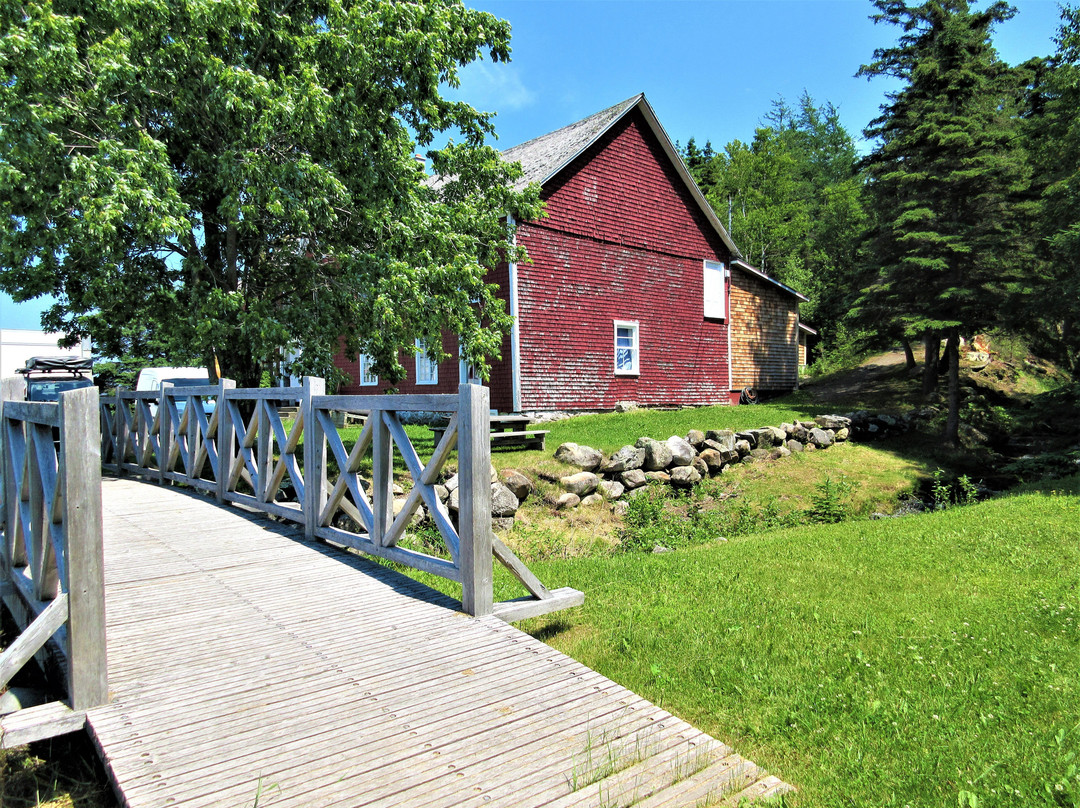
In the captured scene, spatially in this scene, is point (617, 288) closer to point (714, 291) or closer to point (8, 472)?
point (714, 291)

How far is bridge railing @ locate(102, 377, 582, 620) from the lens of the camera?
4.15 metres

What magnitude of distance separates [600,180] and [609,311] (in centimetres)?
331

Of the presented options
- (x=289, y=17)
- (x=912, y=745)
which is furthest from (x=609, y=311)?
(x=912, y=745)

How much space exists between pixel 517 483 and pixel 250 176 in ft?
17.2

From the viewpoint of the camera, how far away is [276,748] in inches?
102

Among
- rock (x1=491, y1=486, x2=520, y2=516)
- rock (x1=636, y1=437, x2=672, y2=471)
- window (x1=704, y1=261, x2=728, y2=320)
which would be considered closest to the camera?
rock (x1=491, y1=486, x2=520, y2=516)

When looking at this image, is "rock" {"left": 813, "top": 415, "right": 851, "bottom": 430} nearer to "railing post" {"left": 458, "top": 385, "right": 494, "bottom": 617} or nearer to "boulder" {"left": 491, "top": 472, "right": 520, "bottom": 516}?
"boulder" {"left": 491, "top": 472, "right": 520, "bottom": 516}

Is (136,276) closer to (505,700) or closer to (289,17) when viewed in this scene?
(289,17)

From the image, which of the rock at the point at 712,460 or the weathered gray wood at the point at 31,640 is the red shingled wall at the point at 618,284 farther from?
the weathered gray wood at the point at 31,640

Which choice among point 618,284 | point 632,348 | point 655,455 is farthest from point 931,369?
point 655,455

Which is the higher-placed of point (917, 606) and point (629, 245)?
point (629, 245)

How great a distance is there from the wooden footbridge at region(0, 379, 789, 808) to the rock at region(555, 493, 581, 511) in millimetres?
4686

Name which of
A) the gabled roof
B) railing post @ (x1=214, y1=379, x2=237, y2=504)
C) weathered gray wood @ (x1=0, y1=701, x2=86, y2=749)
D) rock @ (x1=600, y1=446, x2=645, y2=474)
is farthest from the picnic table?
weathered gray wood @ (x1=0, y1=701, x2=86, y2=749)

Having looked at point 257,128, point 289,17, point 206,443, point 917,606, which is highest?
point 289,17
